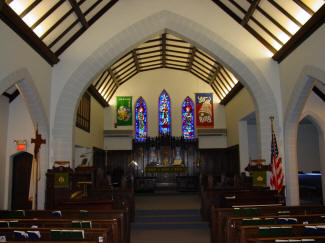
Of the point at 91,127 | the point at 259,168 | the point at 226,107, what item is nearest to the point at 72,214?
the point at 259,168

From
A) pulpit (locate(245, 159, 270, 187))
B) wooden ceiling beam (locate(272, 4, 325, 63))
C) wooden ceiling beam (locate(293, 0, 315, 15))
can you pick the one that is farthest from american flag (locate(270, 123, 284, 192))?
wooden ceiling beam (locate(293, 0, 315, 15))

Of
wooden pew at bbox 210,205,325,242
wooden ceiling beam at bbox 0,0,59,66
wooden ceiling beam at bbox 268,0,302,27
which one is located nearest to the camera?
wooden pew at bbox 210,205,325,242

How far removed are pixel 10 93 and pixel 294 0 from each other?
9354 millimetres

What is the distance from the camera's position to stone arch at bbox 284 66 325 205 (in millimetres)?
8461

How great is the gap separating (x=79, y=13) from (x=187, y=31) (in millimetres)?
3401

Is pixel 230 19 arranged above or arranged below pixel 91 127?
above

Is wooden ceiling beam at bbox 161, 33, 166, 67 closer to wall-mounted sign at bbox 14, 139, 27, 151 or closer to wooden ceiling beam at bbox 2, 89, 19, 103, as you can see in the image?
wooden ceiling beam at bbox 2, 89, 19, 103

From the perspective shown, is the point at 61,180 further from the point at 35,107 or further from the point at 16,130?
the point at 16,130

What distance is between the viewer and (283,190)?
9.18 m

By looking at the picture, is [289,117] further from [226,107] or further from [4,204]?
[4,204]

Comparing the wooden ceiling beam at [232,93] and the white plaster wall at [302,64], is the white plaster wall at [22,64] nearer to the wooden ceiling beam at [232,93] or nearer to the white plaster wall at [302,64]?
the white plaster wall at [302,64]

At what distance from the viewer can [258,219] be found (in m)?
4.30

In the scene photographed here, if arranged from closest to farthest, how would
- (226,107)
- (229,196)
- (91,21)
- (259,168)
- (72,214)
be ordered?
1. (72,214)
2. (229,196)
3. (259,168)
4. (91,21)
5. (226,107)

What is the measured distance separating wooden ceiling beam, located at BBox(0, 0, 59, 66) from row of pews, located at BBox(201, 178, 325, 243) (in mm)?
5722
